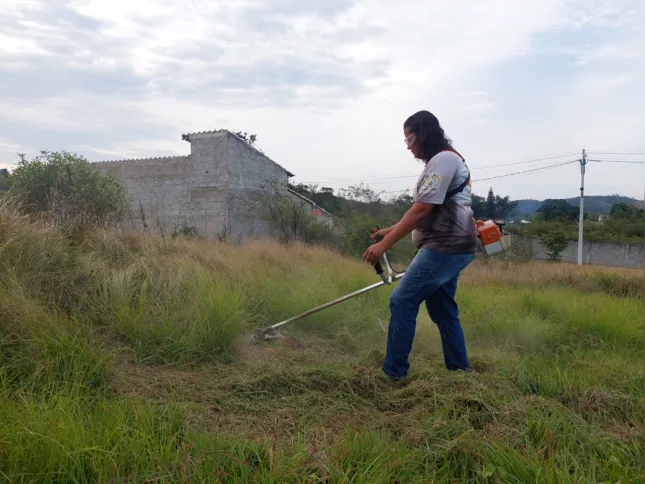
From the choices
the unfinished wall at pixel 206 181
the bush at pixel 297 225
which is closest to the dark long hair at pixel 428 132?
the bush at pixel 297 225

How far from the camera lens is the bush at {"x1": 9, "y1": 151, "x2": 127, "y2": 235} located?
17.2ft

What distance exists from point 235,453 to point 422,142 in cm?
229

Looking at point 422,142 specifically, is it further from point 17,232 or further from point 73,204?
point 73,204

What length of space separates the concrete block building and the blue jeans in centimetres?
1566

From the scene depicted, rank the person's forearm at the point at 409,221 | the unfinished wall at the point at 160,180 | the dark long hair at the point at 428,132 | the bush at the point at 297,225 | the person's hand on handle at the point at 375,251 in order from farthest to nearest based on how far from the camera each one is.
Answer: the unfinished wall at the point at 160,180 < the bush at the point at 297,225 < the dark long hair at the point at 428,132 < the person's hand on handle at the point at 375,251 < the person's forearm at the point at 409,221

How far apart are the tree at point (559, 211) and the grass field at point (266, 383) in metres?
36.1

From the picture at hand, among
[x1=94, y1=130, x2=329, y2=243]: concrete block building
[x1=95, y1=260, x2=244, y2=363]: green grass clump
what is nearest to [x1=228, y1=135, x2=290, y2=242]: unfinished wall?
[x1=94, y1=130, x2=329, y2=243]: concrete block building

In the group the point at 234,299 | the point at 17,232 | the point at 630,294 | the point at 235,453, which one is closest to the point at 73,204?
the point at 17,232

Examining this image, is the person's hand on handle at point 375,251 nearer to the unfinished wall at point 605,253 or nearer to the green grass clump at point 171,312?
the green grass clump at point 171,312

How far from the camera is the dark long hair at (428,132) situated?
3346 mm

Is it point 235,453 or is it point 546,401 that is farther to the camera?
point 546,401

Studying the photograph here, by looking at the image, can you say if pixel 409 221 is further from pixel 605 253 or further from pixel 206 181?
pixel 605 253

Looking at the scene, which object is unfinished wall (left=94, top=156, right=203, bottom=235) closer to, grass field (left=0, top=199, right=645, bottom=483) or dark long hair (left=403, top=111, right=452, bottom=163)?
grass field (left=0, top=199, right=645, bottom=483)

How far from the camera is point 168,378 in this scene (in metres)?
3.05
